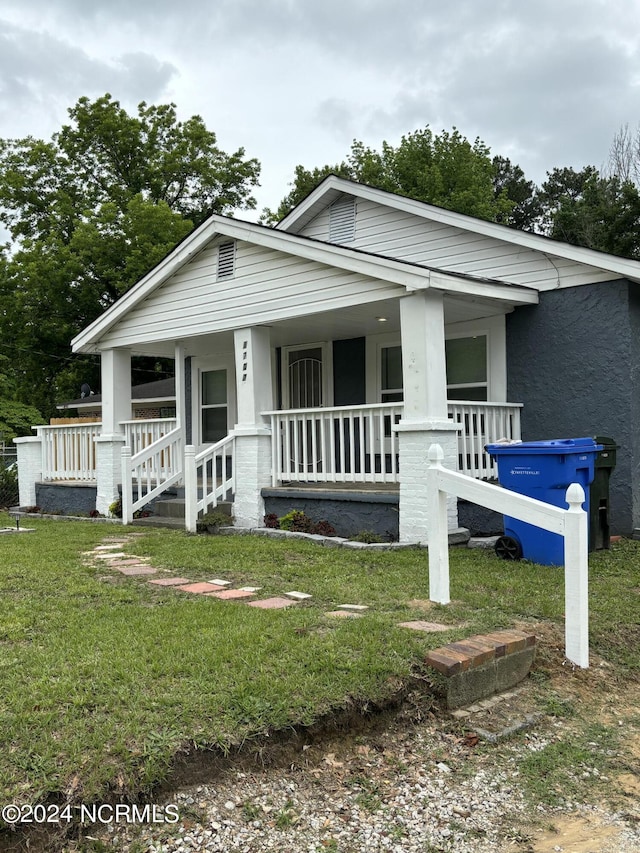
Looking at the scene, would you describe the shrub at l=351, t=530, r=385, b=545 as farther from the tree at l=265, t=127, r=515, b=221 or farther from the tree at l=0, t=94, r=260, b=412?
the tree at l=265, t=127, r=515, b=221

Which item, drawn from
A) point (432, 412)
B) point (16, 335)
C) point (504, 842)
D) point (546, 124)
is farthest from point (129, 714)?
point (546, 124)

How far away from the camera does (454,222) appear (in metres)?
9.56

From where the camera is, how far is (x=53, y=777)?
2.44 metres

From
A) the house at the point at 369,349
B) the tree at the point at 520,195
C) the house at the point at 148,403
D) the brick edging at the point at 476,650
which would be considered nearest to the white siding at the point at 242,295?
the house at the point at 369,349

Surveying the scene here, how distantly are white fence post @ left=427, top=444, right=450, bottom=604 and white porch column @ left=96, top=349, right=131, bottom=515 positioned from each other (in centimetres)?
762

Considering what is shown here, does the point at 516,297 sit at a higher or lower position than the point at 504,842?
higher

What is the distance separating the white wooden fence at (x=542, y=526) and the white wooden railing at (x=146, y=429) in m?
7.29

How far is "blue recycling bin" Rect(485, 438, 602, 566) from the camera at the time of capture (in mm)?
6504

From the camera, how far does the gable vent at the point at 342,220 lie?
432 inches

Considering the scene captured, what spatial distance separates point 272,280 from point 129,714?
708cm

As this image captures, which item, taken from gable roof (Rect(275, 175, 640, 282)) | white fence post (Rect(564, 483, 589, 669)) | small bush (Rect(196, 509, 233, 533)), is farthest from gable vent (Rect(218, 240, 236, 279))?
white fence post (Rect(564, 483, 589, 669))

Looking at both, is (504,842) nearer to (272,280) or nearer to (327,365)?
(272,280)

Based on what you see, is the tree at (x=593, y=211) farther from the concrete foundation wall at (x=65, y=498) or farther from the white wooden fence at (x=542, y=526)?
the white wooden fence at (x=542, y=526)

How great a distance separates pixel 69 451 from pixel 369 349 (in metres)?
5.77
